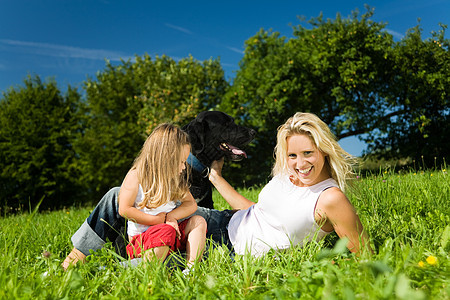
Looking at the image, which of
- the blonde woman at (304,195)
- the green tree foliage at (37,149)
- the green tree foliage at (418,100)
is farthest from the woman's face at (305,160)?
the green tree foliage at (37,149)

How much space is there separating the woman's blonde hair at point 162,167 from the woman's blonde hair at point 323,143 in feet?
3.09

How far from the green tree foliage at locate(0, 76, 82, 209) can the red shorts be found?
16967 millimetres

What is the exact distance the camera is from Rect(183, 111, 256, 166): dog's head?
3.99 metres

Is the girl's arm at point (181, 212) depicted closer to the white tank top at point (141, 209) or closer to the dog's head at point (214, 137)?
the white tank top at point (141, 209)

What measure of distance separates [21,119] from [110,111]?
4.59 metres

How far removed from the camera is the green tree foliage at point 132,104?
18.0 m

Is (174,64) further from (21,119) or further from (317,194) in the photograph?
(317,194)

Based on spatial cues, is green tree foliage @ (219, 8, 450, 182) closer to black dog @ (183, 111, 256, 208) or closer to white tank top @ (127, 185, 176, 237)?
black dog @ (183, 111, 256, 208)

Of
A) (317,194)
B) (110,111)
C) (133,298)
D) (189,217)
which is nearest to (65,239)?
(189,217)

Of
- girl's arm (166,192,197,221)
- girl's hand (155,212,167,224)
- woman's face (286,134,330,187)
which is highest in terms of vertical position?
woman's face (286,134,330,187)

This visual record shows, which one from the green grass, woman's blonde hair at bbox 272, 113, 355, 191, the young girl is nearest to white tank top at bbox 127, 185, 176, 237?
the young girl

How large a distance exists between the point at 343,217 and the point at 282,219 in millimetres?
447

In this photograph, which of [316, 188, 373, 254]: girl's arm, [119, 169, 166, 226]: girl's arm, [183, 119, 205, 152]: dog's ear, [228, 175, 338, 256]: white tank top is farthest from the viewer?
[183, 119, 205, 152]: dog's ear

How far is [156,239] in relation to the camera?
2650mm
